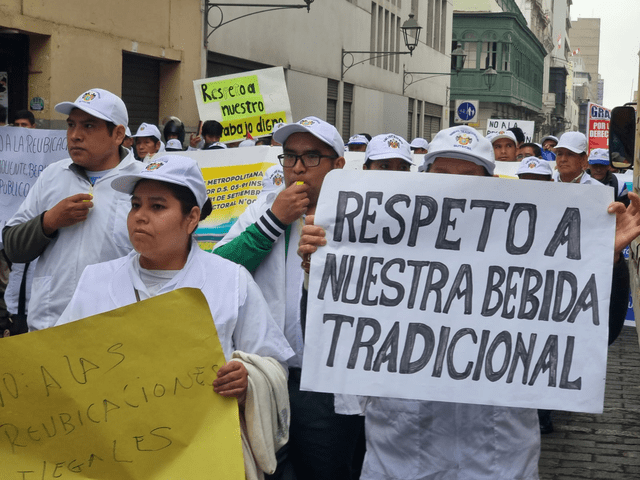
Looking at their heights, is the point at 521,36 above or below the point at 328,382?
above

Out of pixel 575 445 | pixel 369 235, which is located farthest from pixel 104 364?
pixel 575 445

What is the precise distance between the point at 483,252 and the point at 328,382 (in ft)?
2.00

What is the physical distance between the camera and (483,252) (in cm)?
292

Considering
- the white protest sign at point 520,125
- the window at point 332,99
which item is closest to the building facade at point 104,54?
the white protest sign at point 520,125

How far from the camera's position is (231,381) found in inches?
108

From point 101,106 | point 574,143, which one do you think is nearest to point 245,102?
point 574,143

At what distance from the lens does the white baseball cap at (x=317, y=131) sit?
3.73 m

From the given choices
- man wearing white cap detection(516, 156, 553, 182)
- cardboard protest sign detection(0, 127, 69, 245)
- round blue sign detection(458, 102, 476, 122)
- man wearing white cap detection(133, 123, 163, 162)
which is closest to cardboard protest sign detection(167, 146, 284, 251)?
cardboard protest sign detection(0, 127, 69, 245)

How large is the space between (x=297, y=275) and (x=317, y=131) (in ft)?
1.85

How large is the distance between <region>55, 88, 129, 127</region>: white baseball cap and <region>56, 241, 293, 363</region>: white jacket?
132cm

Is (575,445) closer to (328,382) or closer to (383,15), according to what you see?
(328,382)

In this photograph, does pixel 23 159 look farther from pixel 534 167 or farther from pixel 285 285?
pixel 534 167

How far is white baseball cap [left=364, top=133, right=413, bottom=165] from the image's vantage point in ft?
18.2

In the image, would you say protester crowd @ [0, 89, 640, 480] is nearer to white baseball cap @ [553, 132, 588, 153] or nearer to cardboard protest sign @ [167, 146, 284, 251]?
cardboard protest sign @ [167, 146, 284, 251]
